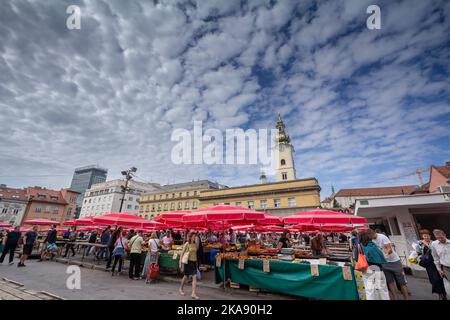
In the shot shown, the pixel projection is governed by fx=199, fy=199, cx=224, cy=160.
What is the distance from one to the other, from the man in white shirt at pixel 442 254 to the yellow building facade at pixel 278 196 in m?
29.1

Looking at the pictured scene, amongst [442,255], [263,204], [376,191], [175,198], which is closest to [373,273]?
[442,255]

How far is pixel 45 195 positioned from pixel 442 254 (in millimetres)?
71619

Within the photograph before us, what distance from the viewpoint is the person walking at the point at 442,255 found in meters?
5.07

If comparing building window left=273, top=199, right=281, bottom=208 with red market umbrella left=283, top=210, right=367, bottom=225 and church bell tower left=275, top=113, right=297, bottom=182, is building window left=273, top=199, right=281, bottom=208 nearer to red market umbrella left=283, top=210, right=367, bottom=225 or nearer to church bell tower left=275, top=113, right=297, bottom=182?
church bell tower left=275, top=113, right=297, bottom=182

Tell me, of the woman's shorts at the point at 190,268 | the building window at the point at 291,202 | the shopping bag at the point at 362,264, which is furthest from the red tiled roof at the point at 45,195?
the shopping bag at the point at 362,264

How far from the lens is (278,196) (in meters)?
36.4

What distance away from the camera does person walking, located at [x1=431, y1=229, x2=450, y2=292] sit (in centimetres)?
507

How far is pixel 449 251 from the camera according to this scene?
5.06 m

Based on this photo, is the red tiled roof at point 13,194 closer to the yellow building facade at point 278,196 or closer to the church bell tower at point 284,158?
the yellow building facade at point 278,196

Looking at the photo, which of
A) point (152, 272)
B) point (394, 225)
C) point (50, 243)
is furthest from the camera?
point (394, 225)

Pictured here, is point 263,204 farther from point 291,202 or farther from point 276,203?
point 291,202

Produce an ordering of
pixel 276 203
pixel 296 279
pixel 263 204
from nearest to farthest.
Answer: pixel 296 279 → pixel 276 203 → pixel 263 204
